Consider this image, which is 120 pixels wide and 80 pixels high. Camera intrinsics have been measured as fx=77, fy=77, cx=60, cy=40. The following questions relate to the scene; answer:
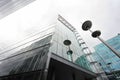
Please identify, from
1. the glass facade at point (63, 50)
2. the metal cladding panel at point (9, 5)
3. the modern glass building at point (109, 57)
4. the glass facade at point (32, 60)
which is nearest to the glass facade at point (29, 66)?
the glass facade at point (32, 60)

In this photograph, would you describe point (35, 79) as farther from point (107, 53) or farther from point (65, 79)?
point (107, 53)

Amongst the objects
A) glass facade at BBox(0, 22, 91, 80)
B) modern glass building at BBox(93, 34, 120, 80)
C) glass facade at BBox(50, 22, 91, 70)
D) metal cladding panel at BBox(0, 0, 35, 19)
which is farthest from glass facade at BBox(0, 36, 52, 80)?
modern glass building at BBox(93, 34, 120, 80)

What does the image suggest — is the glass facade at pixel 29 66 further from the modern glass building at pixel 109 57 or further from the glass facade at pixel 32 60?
the modern glass building at pixel 109 57

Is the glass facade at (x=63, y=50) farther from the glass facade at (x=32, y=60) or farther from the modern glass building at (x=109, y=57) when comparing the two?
the modern glass building at (x=109, y=57)

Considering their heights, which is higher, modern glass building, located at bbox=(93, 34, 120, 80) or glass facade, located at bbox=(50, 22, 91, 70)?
modern glass building, located at bbox=(93, 34, 120, 80)

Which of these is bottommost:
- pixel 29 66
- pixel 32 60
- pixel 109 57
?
pixel 29 66

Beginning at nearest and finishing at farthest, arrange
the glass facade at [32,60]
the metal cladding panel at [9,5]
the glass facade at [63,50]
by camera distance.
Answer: the glass facade at [32,60]
the glass facade at [63,50]
the metal cladding panel at [9,5]

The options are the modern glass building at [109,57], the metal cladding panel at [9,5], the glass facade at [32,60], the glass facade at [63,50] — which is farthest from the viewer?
the modern glass building at [109,57]

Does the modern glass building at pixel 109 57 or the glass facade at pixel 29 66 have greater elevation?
the modern glass building at pixel 109 57

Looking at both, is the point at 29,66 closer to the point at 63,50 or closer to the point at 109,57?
the point at 63,50

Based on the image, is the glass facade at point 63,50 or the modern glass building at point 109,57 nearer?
the glass facade at point 63,50

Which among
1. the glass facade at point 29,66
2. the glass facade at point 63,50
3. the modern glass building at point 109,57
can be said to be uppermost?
the modern glass building at point 109,57

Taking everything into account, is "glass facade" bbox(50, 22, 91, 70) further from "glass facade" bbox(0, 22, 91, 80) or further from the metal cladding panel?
the metal cladding panel

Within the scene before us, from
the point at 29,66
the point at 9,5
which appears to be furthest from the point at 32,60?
the point at 9,5
